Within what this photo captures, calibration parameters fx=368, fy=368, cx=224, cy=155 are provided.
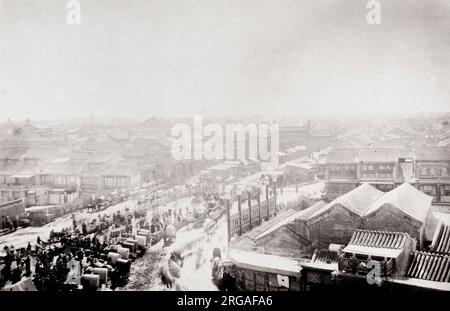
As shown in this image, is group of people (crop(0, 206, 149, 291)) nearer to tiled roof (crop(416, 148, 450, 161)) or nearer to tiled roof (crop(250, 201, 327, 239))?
tiled roof (crop(250, 201, 327, 239))

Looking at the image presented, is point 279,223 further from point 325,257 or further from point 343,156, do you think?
point 343,156

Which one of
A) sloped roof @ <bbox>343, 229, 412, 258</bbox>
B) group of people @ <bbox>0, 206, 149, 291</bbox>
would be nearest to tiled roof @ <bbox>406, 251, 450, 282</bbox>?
sloped roof @ <bbox>343, 229, 412, 258</bbox>

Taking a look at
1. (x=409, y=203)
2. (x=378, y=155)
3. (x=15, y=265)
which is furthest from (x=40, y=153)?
(x=409, y=203)

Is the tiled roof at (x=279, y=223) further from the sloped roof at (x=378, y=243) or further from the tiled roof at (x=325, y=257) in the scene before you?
the sloped roof at (x=378, y=243)
